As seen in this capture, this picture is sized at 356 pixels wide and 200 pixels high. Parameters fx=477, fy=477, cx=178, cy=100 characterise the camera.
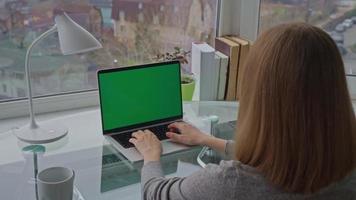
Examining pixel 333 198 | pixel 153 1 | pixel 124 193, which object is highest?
pixel 153 1

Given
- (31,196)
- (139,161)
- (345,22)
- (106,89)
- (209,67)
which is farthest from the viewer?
(345,22)

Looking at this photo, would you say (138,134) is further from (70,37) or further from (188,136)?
(70,37)

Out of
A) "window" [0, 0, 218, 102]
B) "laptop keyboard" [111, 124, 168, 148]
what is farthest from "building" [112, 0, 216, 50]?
"laptop keyboard" [111, 124, 168, 148]

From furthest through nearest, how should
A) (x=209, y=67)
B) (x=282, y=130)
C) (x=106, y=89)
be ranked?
1. (x=209, y=67)
2. (x=106, y=89)
3. (x=282, y=130)

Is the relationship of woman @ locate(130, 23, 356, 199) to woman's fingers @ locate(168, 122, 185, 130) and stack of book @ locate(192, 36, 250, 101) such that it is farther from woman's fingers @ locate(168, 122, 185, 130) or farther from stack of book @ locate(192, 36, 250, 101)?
stack of book @ locate(192, 36, 250, 101)

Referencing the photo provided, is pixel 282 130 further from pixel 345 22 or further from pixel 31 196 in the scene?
pixel 345 22

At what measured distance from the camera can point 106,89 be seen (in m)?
1.53

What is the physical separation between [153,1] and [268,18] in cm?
54

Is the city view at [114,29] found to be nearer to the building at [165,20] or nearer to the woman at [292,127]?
the building at [165,20]

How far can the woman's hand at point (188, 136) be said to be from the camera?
1511mm

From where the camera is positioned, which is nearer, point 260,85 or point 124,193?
point 260,85

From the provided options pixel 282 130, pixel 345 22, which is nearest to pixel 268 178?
pixel 282 130

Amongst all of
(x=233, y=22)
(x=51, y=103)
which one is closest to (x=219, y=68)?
(x=233, y=22)

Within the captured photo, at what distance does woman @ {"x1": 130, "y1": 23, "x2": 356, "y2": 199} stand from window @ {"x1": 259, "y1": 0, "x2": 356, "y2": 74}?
1.19 metres
